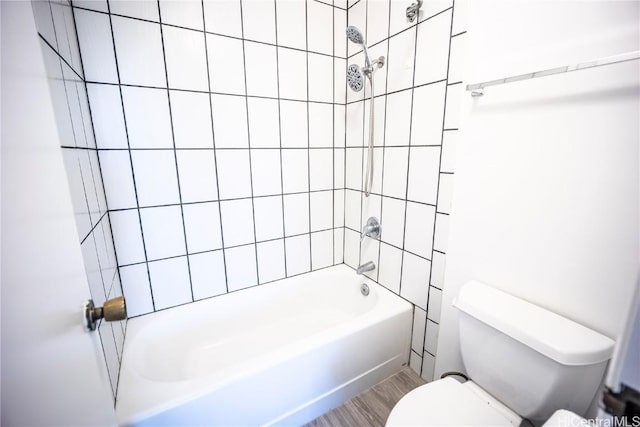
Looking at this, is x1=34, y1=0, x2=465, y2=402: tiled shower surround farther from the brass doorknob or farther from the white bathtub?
the brass doorknob

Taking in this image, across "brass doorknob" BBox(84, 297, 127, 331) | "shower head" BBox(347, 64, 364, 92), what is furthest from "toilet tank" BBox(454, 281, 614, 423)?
"shower head" BBox(347, 64, 364, 92)

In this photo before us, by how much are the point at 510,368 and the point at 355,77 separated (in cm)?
145

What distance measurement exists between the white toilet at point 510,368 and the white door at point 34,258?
34.5 inches

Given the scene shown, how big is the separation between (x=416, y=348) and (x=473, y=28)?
1.51 metres

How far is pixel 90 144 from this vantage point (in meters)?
1.05

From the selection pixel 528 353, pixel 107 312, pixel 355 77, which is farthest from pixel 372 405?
pixel 355 77

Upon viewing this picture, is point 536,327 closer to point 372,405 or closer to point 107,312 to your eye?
point 372,405

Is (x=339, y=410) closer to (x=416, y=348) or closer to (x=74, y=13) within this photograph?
(x=416, y=348)

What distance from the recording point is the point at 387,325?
4.44 feet

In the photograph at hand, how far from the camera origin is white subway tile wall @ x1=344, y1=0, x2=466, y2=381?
1119 millimetres

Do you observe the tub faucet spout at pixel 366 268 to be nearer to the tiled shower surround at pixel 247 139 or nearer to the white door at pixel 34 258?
the tiled shower surround at pixel 247 139

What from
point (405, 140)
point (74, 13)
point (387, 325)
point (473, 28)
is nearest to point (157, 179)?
point (74, 13)

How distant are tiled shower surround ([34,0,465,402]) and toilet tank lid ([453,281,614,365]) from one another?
301mm

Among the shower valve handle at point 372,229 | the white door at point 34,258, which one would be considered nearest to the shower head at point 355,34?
the shower valve handle at point 372,229
